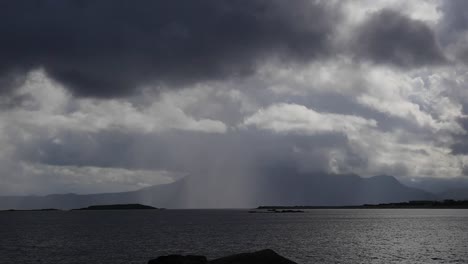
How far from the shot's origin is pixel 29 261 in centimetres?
8181

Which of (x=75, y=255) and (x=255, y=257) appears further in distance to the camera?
(x=75, y=255)

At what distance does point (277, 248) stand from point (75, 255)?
4100cm

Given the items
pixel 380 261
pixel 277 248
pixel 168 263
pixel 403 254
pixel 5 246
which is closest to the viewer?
pixel 168 263

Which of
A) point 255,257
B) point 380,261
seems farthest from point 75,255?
point 380,261

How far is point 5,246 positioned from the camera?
110062 millimetres

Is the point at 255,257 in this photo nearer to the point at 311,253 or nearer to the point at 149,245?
the point at 311,253

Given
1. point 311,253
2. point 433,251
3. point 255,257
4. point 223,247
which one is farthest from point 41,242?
point 433,251

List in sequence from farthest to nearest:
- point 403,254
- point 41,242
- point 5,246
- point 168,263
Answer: point 41,242 < point 5,246 < point 403,254 < point 168,263

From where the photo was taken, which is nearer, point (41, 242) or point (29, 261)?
point (29, 261)

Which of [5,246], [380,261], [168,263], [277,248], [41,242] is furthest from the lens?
[41,242]

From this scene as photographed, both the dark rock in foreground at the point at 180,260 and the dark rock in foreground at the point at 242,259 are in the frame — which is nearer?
the dark rock in foreground at the point at 242,259

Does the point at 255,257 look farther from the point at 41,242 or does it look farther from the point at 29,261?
the point at 41,242

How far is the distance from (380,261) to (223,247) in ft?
116

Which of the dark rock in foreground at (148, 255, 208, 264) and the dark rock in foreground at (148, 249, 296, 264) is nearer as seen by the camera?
the dark rock in foreground at (148, 249, 296, 264)
